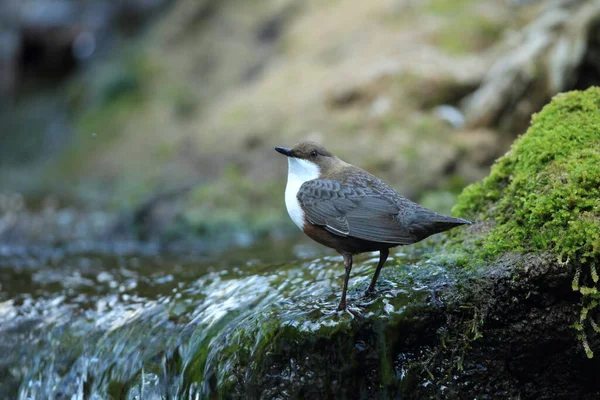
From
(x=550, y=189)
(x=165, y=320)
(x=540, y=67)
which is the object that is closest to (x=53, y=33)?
(x=540, y=67)

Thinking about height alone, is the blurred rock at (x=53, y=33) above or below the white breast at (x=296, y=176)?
above

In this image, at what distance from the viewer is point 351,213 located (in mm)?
3686

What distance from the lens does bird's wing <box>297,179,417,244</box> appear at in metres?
3.51

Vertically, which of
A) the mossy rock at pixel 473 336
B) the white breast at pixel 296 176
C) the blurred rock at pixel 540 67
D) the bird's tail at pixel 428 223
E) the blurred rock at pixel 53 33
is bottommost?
the mossy rock at pixel 473 336

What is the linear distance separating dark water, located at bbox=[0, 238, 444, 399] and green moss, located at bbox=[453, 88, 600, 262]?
580 mm

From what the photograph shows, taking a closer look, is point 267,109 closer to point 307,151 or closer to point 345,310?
point 307,151

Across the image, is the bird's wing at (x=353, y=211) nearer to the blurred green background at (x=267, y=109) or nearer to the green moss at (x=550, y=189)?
the green moss at (x=550, y=189)

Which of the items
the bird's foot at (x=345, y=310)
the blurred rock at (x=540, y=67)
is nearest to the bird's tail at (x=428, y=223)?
the bird's foot at (x=345, y=310)

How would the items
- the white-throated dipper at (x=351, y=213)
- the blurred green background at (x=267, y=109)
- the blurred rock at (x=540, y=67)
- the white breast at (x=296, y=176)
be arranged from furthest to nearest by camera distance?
the blurred green background at (x=267, y=109) < the blurred rock at (x=540, y=67) < the white breast at (x=296, y=176) < the white-throated dipper at (x=351, y=213)

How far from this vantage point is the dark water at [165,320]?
363 cm

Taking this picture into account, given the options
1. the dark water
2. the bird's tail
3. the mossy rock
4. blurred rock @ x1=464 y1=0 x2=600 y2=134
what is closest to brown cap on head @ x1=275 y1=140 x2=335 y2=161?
the dark water

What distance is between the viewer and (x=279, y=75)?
10836mm

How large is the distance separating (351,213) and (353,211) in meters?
0.02

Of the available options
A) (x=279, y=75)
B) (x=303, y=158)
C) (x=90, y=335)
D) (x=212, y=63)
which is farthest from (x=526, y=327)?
(x=212, y=63)
